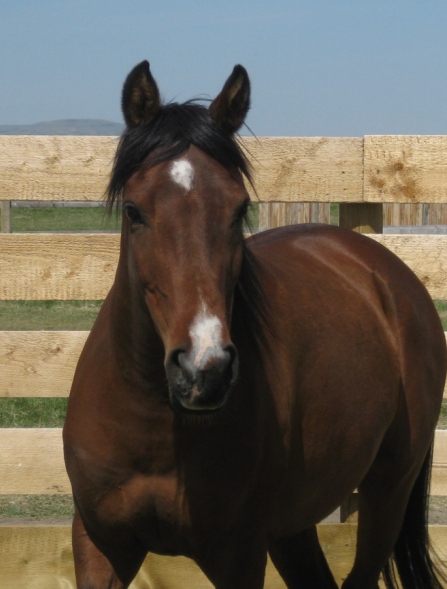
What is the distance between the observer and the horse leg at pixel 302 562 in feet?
11.1

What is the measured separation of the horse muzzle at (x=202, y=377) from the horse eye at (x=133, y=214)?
41 centimetres

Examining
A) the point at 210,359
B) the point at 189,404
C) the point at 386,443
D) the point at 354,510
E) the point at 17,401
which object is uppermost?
the point at 210,359

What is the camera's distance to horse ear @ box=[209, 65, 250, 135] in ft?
7.91

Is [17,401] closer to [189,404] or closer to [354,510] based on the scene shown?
[354,510]

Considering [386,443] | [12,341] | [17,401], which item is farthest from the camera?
[17,401]

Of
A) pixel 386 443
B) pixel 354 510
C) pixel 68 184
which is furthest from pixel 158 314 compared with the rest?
pixel 354 510

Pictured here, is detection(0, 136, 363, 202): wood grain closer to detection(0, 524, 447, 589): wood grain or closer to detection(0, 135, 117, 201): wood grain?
detection(0, 135, 117, 201): wood grain

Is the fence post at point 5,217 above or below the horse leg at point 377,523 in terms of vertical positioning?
below

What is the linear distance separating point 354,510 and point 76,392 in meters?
1.79

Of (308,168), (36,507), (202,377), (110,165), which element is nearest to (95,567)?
(202,377)

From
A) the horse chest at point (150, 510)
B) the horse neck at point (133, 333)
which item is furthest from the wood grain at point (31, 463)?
the horse neck at point (133, 333)

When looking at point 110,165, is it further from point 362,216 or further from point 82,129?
point 82,129

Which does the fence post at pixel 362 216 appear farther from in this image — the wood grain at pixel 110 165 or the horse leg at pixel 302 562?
the horse leg at pixel 302 562

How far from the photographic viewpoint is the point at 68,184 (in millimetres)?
A: 3842
